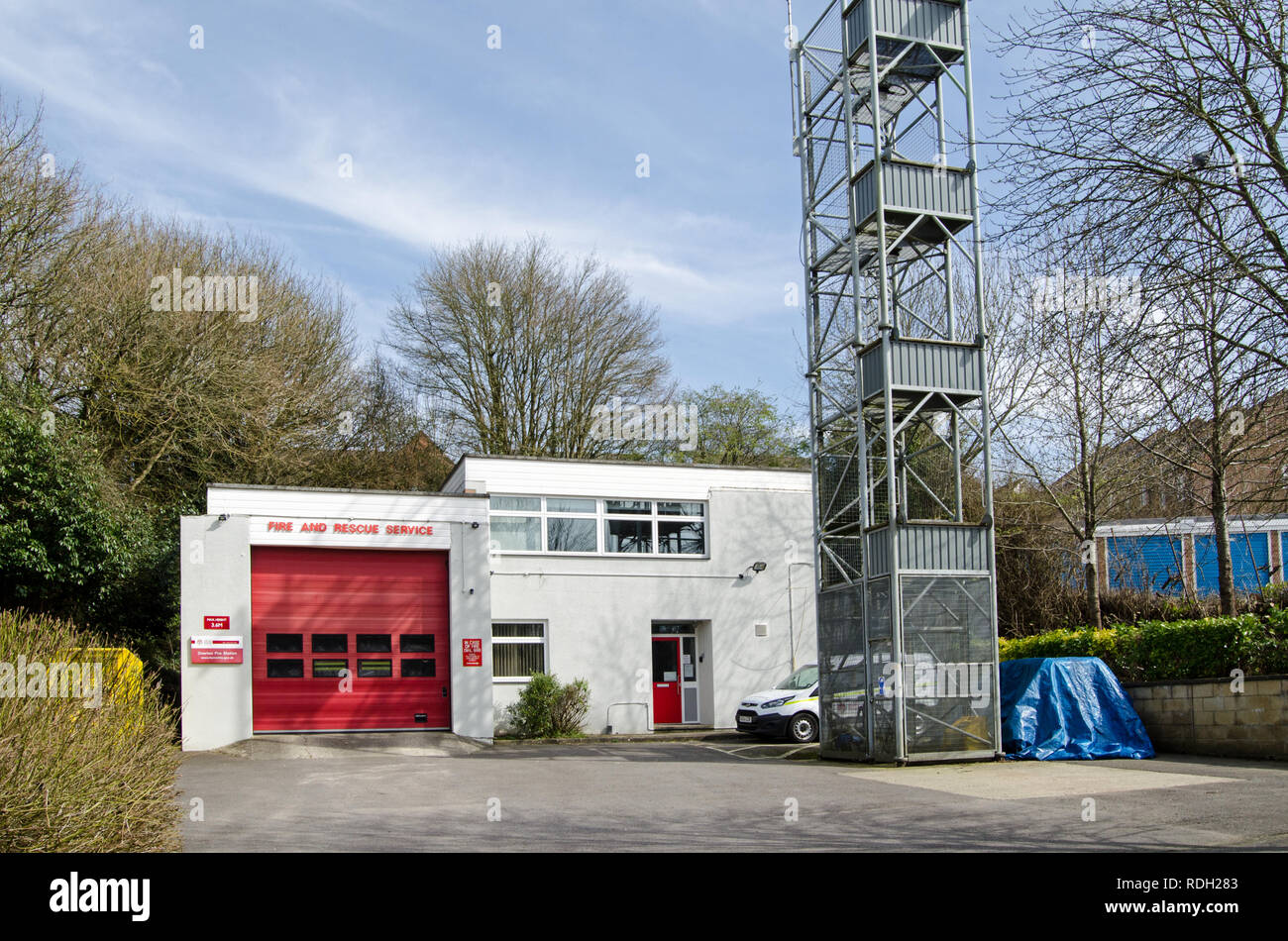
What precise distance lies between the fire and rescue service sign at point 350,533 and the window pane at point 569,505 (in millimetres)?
3359

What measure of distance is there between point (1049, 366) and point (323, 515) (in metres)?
15.2

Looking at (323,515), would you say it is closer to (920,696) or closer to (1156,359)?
(920,696)

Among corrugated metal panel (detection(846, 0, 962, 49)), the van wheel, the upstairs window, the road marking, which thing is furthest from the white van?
corrugated metal panel (detection(846, 0, 962, 49))

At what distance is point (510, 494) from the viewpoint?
23312 millimetres

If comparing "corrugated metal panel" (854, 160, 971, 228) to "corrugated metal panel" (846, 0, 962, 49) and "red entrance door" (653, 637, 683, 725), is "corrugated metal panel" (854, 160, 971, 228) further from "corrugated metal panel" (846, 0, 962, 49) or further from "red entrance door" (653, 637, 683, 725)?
"red entrance door" (653, 637, 683, 725)

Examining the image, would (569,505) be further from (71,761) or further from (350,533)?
(71,761)

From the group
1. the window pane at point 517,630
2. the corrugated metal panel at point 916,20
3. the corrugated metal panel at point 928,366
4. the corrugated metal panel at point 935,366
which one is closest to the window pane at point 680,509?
the window pane at point 517,630

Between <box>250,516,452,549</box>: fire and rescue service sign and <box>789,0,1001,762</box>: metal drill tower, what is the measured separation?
7.34 meters

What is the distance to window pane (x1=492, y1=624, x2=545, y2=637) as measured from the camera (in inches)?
912

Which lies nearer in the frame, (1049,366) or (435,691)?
(435,691)

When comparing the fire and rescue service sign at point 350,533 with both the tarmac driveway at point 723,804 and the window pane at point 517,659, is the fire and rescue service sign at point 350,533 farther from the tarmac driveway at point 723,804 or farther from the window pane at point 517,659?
the tarmac driveway at point 723,804

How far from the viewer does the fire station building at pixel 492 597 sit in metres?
19.3
